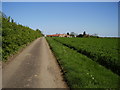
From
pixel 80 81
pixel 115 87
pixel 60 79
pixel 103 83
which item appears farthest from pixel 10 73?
pixel 115 87

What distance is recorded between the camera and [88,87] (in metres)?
5.15

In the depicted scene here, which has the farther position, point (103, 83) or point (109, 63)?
point (109, 63)

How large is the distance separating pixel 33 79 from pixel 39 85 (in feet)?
2.63

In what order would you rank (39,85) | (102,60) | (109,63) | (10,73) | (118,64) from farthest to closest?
1. (102,60)
2. (109,63)
3. (118,64)
4. (10,73)
5. (39,85)

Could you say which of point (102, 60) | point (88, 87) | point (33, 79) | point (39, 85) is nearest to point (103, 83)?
point (88, 87)

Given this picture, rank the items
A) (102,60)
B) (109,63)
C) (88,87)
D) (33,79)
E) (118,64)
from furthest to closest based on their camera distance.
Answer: (102,60), (109,63), (118,64), (33,79), (88,87)

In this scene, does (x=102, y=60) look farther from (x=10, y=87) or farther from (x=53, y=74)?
(x=10, y=87)

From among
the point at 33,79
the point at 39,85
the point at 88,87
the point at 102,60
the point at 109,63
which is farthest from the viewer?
the point at 102,60

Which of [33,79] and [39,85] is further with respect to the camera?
[33,79]

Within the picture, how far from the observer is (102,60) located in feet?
34.5

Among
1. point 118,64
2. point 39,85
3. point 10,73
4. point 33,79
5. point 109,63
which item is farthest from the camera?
point 109,63

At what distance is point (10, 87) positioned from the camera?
17.4 feet

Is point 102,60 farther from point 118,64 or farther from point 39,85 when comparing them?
point 39,85

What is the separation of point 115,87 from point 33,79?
4.22 m
